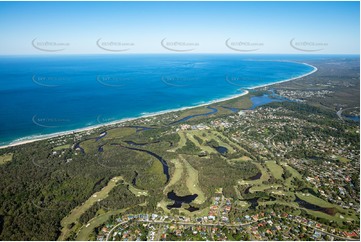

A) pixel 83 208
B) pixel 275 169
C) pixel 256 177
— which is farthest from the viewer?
pixel 275 169

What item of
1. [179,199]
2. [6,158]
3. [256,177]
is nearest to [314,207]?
[256,177]

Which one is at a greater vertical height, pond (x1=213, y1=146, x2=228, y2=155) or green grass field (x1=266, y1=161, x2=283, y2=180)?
green grass field (x1=266, y1=161, x2=283, y2=180)

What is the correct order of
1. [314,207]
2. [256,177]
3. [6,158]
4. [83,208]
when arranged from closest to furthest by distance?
[83,208], [314,207], [256,177], [6,158]

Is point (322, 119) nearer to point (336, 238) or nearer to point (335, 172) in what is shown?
point (335, 172)

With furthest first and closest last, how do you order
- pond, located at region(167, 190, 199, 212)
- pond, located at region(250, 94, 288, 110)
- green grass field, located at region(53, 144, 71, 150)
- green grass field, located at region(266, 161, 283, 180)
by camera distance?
pond, located at region(250, 94, 288, 110), green grass field, located at region(53, 144, 71, 150), green grass field, located at region(266, 161, 283, 180), pond, located at region(167, 190, 199, 212)

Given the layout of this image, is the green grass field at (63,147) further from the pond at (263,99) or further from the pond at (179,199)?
the pond at (263,99)

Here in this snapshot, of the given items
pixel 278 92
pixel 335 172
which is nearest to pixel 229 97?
pixel 278 92

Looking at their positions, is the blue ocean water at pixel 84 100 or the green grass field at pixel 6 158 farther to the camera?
the blue ocean water at pixel 84 100

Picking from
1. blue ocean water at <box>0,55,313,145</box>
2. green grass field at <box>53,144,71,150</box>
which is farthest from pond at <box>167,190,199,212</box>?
blue ocean water at <box>0,55,313,145</box>

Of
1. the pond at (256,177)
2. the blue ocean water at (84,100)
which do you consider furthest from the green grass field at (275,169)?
the blue ocean water at (84,100)

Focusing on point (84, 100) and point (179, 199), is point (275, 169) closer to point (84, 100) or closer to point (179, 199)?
point (179, 199)

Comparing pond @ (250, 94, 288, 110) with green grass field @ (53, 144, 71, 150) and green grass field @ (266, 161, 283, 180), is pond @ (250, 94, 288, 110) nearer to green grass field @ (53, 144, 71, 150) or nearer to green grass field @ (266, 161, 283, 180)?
green grass field @ (266, 161, 283, 180)
